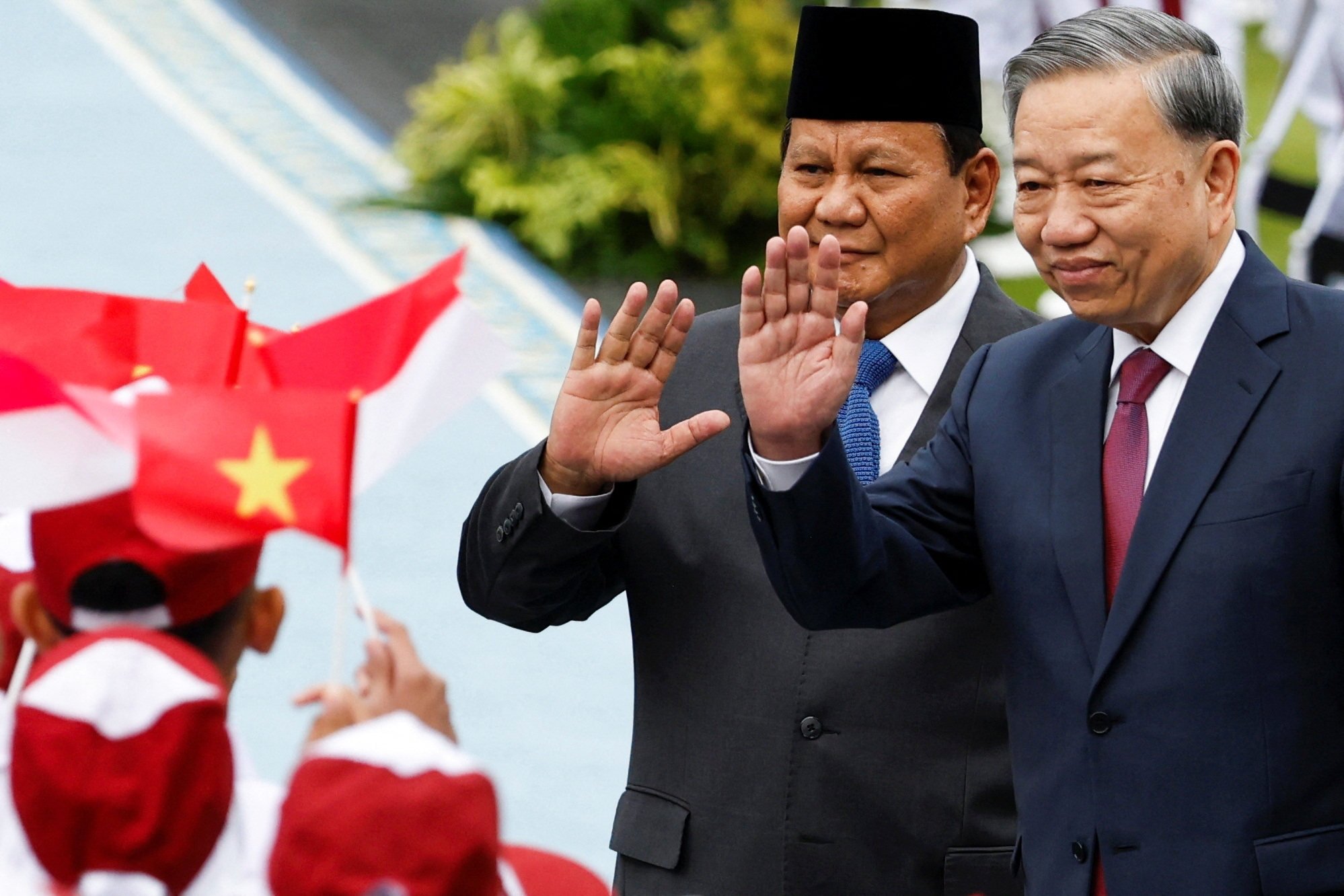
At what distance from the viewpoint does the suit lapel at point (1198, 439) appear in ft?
7.70

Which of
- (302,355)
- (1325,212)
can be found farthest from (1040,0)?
(302,355)

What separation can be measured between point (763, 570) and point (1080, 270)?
0.68 metres

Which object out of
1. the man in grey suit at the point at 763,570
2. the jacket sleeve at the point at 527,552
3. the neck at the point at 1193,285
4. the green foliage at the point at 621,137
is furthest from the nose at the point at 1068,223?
the green foliage at the point at 621,137

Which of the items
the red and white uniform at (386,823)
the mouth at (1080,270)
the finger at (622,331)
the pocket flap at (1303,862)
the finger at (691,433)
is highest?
the mouth at (1080,270)

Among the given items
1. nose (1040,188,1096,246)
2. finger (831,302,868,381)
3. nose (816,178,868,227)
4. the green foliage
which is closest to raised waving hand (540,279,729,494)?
finger (831,302,868,381)

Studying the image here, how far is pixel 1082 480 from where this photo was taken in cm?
248

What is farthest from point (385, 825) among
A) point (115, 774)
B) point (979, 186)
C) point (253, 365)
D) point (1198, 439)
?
point (979, 186)

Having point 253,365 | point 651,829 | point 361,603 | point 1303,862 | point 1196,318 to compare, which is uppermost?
point 1196,318

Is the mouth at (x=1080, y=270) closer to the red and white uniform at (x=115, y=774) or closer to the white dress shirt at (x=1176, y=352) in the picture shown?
the white dress shirt at (x=1176, y=352)

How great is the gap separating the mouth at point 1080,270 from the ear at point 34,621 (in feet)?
4.01

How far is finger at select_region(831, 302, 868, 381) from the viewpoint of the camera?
8.01 ft

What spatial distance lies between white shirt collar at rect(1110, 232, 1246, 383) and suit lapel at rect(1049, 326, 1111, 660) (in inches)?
4.1

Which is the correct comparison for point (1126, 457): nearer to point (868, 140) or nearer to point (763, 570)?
point (763, 570)

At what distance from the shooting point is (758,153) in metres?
9.41
